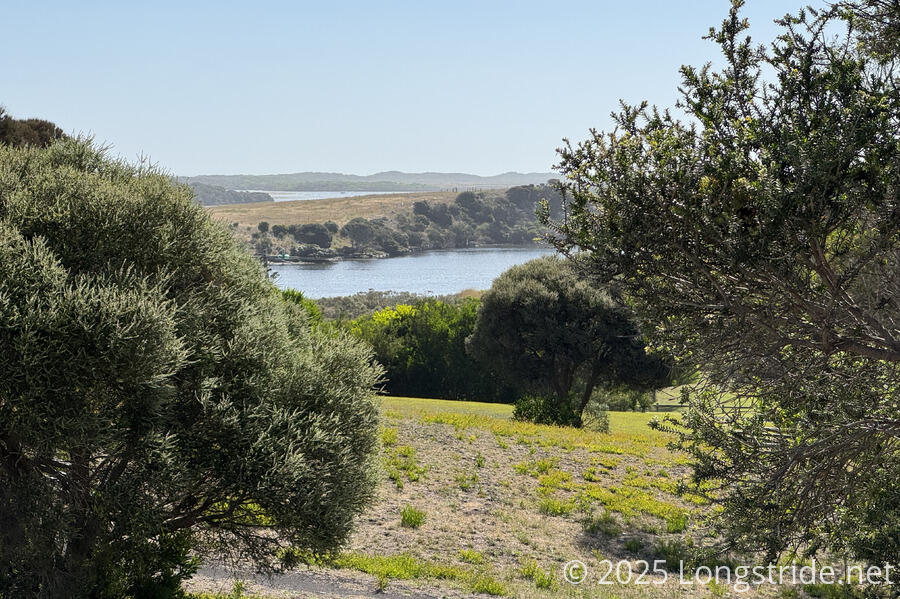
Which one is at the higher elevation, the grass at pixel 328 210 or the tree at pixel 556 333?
the grass at pixel 328 210

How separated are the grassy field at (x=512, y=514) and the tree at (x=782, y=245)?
3.08 metres

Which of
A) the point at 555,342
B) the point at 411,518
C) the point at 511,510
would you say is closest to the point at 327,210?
the point at 555,342

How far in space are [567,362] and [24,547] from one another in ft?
84.2

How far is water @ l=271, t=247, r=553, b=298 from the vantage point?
8131cm

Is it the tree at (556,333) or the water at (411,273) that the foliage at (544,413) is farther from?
the water at (411,273)

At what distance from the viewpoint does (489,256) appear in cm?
11212

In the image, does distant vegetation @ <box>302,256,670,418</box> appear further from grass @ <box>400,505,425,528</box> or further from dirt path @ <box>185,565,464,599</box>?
dirt path @ <box>185,565,464,599</box>

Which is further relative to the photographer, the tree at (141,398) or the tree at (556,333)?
the tree at (556,333)

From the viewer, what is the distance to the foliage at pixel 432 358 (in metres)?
48.6

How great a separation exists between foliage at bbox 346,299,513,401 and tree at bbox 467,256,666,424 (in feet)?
51.4

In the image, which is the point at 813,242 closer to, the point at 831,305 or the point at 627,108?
the point at 831,305

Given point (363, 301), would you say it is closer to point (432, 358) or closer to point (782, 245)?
point (432, 358)

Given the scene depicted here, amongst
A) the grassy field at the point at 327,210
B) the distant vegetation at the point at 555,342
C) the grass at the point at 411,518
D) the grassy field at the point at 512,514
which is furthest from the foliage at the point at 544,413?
the grassy field at the point at 327,210

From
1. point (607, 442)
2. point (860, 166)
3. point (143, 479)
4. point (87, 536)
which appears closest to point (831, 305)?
point (860, 166)
